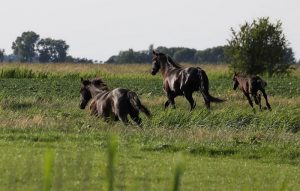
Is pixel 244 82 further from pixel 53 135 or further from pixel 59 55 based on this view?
pixel 59 55

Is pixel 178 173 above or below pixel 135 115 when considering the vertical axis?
above

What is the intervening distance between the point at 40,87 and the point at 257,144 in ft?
69.6

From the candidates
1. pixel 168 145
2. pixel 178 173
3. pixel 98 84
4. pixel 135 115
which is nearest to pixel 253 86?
pixel 98 84

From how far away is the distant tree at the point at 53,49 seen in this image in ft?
401

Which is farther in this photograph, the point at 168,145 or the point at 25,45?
the point at 25,45

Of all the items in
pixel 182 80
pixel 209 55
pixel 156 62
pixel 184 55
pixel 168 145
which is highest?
pixel 156 62

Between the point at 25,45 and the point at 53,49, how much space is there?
805 centimetres

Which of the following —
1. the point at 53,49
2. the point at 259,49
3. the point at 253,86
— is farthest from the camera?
the point at 53,49

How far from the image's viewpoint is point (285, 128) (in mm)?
16953

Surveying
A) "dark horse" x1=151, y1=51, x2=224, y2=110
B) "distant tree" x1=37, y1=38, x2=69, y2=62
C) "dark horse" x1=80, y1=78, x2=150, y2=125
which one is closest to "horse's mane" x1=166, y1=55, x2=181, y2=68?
"dark horse" x1=151, y1=51, x2=224, y2=110

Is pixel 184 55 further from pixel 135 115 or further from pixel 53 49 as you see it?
pixel 135 115

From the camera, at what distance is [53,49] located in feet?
414

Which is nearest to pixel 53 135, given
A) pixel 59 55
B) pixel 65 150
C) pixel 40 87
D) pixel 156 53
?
pixel 65 150

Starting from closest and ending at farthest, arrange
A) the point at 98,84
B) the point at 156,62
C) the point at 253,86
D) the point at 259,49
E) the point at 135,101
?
the point at 135,101 < the point at 98,84 < the point at 156,62 < the point at 253,86 < the point at 259,49
